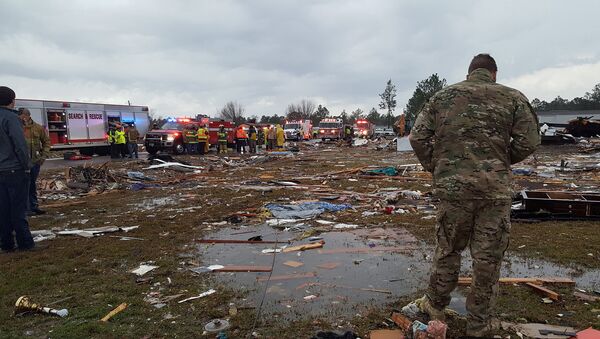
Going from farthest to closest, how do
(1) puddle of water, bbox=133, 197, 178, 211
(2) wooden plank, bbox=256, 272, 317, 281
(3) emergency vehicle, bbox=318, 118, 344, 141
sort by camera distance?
1. (3) emergency vehicle, bbox=318, 118, 344, 141
2. (1) puddle of water, bbox=133, 197, 178, 211
3. (2) wooden plank, bbox=256, 272, 317, 281

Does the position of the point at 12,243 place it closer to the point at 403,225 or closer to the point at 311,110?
the point at 403,225

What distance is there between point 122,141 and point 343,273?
19.5 metres

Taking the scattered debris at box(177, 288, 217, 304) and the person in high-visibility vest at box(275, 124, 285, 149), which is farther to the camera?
the person in high-visibility vest at box(275, 124, 285, 149)

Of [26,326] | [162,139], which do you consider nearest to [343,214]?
[26,326]

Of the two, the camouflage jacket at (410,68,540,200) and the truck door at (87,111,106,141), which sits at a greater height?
the truck door at (87,111,106,141)

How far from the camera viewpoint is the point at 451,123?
3.10 metres

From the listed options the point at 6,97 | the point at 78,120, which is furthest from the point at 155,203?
the point at 78,120

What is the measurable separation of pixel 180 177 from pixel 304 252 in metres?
9.56

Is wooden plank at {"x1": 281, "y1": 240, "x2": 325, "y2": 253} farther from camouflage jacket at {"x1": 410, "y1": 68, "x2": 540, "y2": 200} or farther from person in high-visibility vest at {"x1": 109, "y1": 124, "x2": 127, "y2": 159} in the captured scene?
person in high-visibility vest at {"x1": 109, "y1": 124, "x2": 127, "y2": 159}

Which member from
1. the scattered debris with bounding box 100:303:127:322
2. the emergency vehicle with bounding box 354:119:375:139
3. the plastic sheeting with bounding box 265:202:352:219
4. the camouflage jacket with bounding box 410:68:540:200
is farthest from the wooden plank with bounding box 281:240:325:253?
the emergency vehicle with bounding box 354:119:375:139

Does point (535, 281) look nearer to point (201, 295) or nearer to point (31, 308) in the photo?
point (201, 295)

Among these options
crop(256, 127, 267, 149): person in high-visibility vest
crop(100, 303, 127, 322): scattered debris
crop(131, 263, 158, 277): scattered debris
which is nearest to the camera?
crop(100, 303, 127, 322): scattered debris

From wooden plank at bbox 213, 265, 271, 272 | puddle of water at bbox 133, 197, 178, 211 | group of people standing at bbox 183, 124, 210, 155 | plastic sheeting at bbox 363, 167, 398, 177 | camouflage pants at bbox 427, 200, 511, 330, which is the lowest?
wooden plank at bbox 213, 265, 271, 272

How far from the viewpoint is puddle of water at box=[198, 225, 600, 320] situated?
3857 millimetres
